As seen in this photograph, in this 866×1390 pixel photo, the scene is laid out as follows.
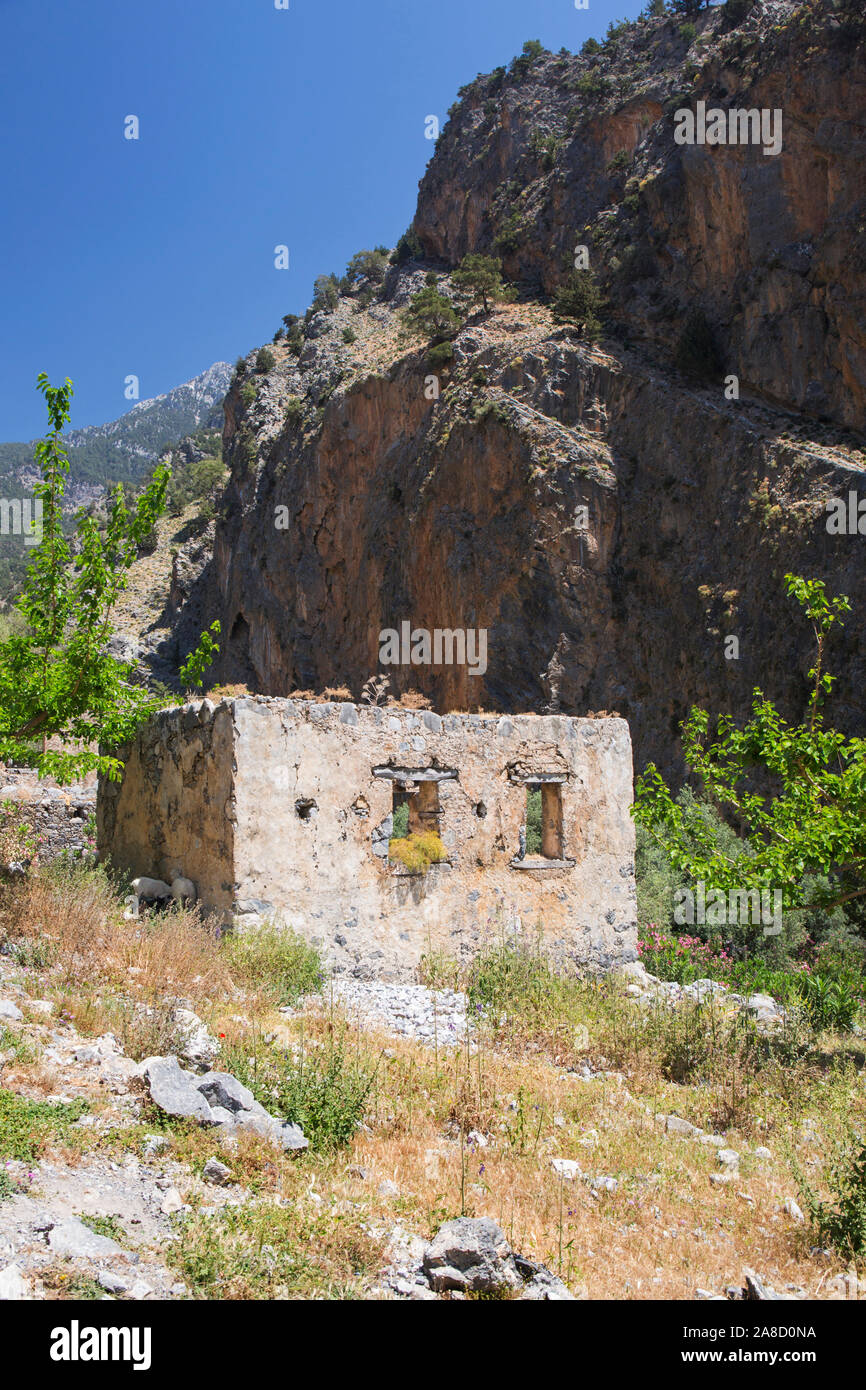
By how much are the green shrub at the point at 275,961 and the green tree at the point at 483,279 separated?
38840 millimetres

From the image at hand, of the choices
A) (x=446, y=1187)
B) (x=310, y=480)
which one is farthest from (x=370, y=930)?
(x=310, y=480)

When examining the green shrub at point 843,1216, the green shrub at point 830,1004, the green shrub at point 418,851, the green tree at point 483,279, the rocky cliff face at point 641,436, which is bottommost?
the green shrub at point 830,1004

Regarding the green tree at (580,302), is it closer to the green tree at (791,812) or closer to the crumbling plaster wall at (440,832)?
the crumbling plaster wall at (440,832)

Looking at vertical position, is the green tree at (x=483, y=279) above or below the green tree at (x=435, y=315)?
above

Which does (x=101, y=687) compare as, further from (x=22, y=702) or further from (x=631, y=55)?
(x=631, y=55)

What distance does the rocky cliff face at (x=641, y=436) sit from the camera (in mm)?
30359

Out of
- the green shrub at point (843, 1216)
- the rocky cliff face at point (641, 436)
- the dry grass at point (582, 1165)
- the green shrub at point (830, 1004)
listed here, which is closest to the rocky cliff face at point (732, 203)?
the rocky cliff face at point (641, 436)

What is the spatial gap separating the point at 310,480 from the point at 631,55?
2756 centimetres

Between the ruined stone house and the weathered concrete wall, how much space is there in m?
0.02

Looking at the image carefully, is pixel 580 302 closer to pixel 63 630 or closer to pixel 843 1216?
pixel 63 630

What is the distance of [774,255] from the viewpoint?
1309 inches

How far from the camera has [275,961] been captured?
780 cm

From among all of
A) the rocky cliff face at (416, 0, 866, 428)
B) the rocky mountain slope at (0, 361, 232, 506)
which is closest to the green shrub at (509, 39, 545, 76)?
the rocky cliff face at (416, 0, 866, 428)

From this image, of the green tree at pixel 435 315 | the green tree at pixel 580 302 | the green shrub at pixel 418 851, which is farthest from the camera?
Result: the green tree at pixel 435 315
